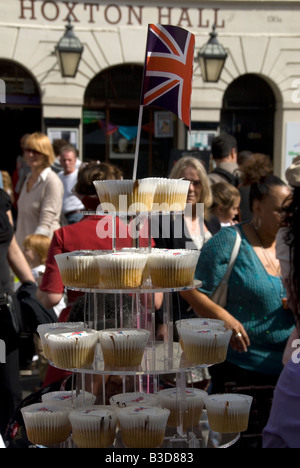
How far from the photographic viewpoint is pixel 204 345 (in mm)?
2777

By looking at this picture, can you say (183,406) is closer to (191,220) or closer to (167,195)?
(167,195)

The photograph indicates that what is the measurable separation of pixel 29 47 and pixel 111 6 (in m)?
2.04

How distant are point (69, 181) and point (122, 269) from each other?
6.64 m

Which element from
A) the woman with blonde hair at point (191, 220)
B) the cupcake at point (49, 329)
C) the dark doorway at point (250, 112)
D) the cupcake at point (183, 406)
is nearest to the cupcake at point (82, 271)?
the cupcake at point (49, 329)

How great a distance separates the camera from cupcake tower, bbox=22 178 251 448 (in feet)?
8.56

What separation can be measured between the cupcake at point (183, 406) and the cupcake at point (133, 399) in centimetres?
5

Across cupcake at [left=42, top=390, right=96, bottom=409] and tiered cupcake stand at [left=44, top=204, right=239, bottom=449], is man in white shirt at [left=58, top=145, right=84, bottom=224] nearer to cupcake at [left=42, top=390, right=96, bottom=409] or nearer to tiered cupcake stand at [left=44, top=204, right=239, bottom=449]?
tiered cupcake stand at [left=44, top=204, right=239, bottom=449]

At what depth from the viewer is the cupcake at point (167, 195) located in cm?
287

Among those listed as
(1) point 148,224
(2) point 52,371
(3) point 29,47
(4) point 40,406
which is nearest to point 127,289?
(1) point 148,224

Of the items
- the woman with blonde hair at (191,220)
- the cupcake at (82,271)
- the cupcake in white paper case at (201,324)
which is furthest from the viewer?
the woman with blonde hair at (191,220)

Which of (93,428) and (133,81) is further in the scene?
(133,81)

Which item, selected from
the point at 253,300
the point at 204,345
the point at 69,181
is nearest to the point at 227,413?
the point at 204,345

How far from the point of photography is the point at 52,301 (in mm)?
4059

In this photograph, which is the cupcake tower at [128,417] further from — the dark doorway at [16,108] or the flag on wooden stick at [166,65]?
the dark doorway at [16,108]
